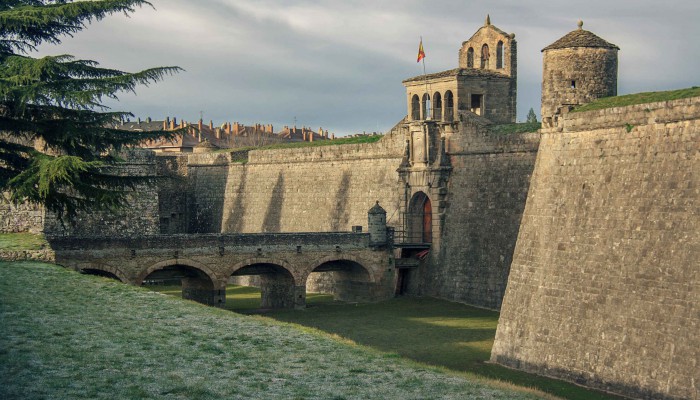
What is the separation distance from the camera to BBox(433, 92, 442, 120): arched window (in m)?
52.7

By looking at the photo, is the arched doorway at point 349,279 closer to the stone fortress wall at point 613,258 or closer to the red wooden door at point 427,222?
the red wooden door at point 427,222

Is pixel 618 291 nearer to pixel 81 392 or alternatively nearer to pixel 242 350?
pixel 242 350

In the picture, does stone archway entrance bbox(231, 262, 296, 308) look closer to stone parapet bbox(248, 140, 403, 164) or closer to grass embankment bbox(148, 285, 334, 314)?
grass embankment bbox(148, 285, 334, 314)

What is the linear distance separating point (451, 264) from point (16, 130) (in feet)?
71.3

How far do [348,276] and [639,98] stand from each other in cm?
2181

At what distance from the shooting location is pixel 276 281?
47.7 metres

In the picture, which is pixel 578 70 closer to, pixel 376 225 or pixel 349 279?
pixel 376 225

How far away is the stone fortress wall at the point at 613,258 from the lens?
1035 inches

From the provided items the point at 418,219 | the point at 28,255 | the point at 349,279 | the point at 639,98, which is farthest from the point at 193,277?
the point at 639,98

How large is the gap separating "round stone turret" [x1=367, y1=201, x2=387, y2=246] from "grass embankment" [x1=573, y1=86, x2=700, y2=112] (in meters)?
15.6

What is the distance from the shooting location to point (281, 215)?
193 ft

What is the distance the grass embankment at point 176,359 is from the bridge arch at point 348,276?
22.2 metres

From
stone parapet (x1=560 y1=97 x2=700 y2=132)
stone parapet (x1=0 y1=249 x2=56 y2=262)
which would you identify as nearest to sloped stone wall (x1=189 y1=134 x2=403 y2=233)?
stone parapet (x1=560 y1=97 x2=700 y2=132)

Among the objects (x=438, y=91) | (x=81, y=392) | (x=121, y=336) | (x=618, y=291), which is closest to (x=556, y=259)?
(x=618, y=291)
